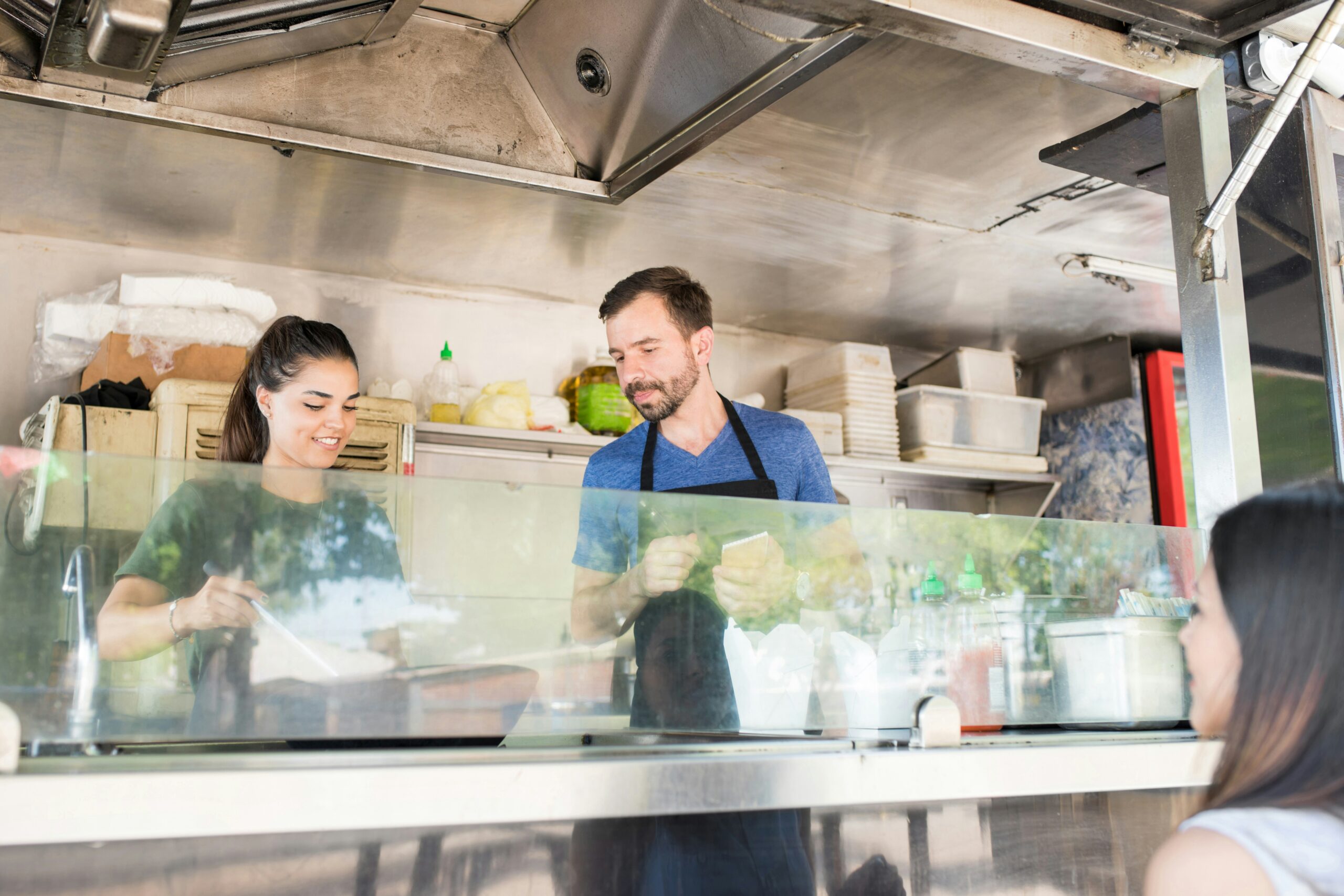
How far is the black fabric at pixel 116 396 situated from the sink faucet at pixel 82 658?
2078mm

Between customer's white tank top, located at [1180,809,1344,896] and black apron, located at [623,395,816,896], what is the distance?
1.48 ft

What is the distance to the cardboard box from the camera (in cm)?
293

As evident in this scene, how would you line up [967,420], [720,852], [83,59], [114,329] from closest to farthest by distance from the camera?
[720,852]
[83,59]
[114,329]
[967,420]

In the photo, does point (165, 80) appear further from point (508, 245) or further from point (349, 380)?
point (508, 245)

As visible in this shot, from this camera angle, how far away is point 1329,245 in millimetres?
1794

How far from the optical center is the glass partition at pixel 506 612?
3.17ft

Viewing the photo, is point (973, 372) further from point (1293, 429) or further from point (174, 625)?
point (174, 625)

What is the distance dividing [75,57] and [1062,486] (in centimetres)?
401

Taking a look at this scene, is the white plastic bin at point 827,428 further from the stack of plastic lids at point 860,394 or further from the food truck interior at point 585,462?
the food truck interior at point 585,462

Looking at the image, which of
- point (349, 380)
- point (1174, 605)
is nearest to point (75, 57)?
point (349, 380)

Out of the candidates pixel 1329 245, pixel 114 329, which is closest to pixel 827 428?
pixel 1329 245

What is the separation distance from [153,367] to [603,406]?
1370 mm

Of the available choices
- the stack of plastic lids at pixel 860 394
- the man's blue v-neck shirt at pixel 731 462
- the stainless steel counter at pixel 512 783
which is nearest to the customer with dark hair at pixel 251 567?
the stainless steel counter at pixel 512 783

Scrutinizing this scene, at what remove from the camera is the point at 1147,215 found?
10.3 ft
